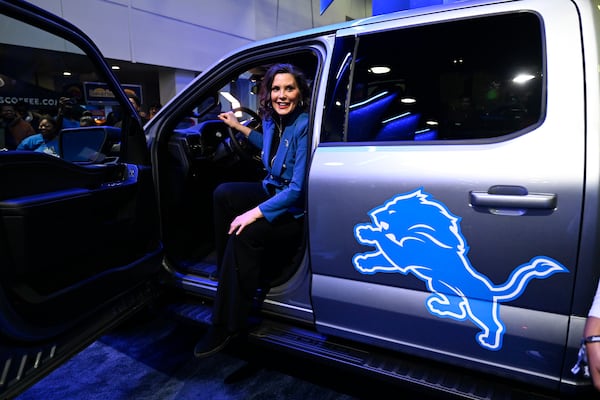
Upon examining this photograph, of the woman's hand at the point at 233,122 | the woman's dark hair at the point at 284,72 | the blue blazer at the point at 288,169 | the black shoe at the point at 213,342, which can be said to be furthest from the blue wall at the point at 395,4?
the black shoe at the point at 213,342

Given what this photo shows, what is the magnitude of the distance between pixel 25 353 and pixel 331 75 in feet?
5.60

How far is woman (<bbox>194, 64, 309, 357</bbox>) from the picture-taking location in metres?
2.05

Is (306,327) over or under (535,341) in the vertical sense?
under

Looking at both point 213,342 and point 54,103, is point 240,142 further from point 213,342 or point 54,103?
point 54,103

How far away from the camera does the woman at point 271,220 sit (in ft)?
6.72

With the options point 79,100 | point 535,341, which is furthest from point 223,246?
point 79,100

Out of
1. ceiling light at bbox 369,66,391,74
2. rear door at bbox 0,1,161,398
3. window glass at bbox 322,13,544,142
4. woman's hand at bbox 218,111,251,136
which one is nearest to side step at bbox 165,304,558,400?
rear door at bbox 0,1,161,398

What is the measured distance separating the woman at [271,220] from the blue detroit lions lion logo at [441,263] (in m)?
0.55

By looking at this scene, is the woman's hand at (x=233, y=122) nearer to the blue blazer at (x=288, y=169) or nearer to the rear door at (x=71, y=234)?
the blue blazer at (x=288, y=169)

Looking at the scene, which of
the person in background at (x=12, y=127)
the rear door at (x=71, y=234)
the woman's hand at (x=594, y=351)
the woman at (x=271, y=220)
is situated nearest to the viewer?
the woman's hand at (x=594, y=351)

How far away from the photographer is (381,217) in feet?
5.56

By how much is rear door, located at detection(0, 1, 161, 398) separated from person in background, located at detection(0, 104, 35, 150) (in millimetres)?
1376

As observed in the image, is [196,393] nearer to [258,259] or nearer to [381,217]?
[258,259]

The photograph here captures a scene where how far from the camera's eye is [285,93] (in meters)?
2.20
